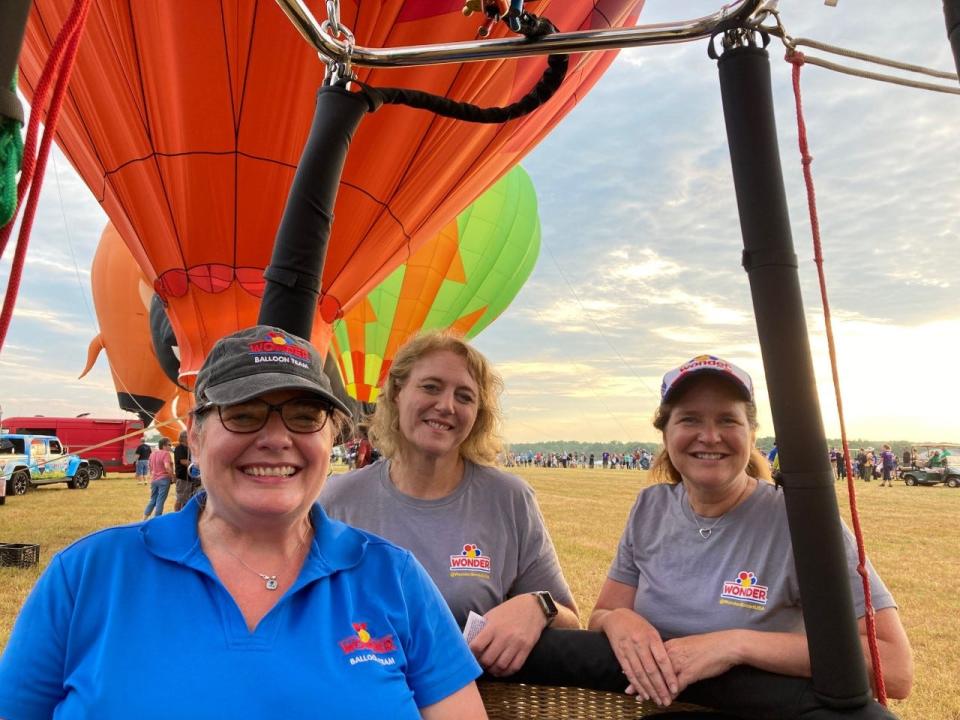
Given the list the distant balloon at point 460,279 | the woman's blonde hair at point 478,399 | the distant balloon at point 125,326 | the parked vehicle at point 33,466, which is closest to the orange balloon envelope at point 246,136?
the woman's blonde hair at point 478,399

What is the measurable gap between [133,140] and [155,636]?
14.8ft

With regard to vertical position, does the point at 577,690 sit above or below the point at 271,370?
below

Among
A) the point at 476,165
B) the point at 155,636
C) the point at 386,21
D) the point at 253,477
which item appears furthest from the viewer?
the point at 476,165

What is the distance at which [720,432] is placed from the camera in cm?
156

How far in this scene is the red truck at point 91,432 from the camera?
79.2 feet

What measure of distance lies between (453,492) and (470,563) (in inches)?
7.6

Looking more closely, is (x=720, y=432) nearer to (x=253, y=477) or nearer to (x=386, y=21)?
(x=253, y=477)

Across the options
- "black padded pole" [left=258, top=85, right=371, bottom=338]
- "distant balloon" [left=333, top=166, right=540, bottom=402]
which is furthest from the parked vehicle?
"black padded pole" [left=258, top=85, right=371, bottom=338]

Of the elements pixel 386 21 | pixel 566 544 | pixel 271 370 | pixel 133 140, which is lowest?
pixel 566 544

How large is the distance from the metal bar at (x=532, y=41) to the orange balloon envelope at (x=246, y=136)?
2869 mm

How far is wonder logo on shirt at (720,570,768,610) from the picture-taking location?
1.39 meters

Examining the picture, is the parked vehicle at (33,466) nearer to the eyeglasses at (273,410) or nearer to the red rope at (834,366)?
the eyeglasses at (273,410)

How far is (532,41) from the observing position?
1322 mm

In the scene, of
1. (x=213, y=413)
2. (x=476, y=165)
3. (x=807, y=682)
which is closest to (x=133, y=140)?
(x=476, y=165)
